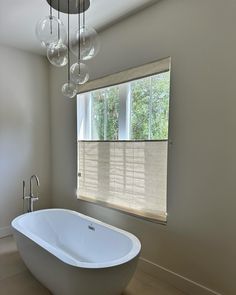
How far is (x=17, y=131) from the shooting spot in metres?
3.59

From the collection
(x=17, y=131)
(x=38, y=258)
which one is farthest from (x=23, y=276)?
(x=17, y=131)

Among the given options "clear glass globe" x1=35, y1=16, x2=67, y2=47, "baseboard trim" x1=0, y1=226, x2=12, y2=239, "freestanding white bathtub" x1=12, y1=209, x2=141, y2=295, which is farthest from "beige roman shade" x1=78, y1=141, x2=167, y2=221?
"clear glass globe" x1=35, y1=16, x2=67, y2=47

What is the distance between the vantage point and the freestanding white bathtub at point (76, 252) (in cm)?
175

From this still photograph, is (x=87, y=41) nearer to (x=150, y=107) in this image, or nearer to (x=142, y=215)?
(x=150, y=107)

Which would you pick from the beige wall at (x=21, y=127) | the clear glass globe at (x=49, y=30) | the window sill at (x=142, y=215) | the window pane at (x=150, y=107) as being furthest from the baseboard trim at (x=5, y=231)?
the clear glass globe at (x=49, y=30)

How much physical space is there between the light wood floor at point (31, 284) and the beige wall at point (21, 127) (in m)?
1.08

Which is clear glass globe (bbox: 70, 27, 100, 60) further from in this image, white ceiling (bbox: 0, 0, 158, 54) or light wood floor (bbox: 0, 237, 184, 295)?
light wood floor (bbox: 0, 237, 184, 295)

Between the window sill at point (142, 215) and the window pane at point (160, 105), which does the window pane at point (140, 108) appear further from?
the window sill at point (142, 215)

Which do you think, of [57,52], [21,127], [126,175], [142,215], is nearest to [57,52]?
[57,52]

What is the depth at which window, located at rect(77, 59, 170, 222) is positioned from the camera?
246 centimetres

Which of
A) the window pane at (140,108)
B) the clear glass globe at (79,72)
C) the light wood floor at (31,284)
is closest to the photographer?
the clear glass globe at (79,72)

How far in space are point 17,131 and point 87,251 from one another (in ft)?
6.78

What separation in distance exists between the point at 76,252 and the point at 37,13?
8.74 feet

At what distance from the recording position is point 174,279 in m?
2.30
